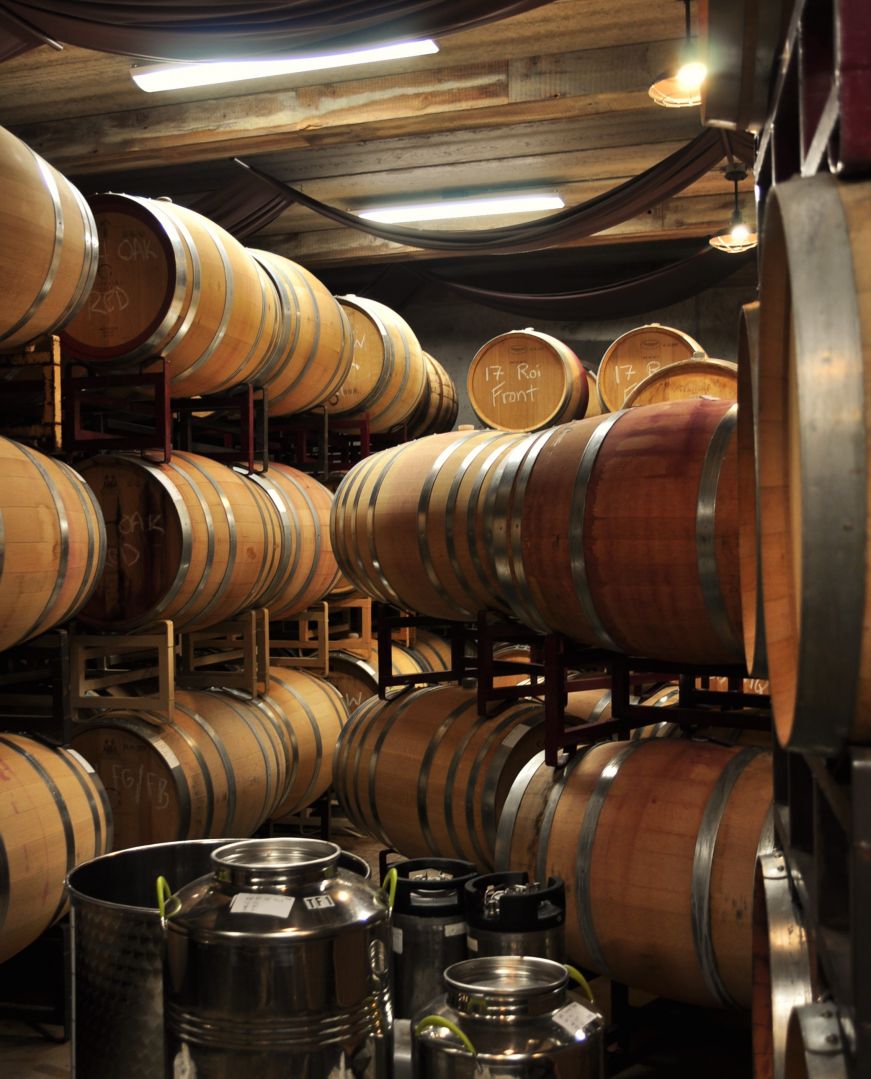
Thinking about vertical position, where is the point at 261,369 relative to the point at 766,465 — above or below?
above

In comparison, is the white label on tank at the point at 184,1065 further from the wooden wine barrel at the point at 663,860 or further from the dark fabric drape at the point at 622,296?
the dark fabric drape at the point at 622,296

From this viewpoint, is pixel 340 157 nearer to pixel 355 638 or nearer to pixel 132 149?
pixel 132 149

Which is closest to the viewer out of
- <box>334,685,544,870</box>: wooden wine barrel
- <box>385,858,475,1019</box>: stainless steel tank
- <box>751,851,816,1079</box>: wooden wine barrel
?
<box>751,851,816,1079</box>: wooden wine barrel

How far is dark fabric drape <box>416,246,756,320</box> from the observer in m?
9.92

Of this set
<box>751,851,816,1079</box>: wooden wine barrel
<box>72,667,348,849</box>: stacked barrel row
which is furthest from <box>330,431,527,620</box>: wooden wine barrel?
<box>751,851,816,1079</box>: wooden wine barrel

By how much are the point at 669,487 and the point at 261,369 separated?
375cm

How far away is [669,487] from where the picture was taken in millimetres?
3072

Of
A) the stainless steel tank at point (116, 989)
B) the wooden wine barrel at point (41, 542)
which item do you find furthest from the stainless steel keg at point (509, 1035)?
the wooden wine barrel at point (41, 542)

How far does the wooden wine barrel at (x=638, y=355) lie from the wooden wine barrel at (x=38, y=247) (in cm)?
420

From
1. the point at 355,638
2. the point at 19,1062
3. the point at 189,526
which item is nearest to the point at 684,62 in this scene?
the point at 189,526

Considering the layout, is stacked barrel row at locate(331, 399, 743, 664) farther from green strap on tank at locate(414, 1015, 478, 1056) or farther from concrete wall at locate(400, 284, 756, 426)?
concrete wall at locate(400, 284, 756, 426)

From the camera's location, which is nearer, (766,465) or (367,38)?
(766,465)

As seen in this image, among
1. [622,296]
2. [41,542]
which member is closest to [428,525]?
[41,542]

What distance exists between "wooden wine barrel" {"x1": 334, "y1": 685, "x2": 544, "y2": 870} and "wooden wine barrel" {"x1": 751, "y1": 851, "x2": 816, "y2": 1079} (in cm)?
260
